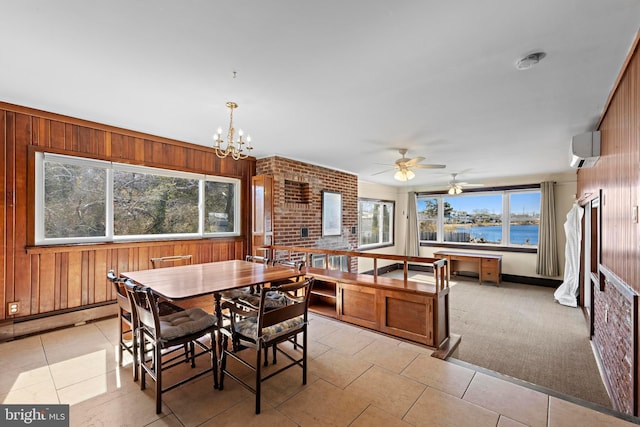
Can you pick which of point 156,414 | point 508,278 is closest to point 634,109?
point 156,414

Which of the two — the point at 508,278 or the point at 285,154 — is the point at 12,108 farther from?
the point at 508,278

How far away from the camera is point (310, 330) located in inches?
126

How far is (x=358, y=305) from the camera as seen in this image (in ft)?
11.1

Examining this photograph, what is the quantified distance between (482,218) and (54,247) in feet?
27.6

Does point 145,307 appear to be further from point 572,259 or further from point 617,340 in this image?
point 572,259

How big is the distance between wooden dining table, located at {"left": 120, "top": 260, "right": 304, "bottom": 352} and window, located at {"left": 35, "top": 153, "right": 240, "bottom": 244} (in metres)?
1.27

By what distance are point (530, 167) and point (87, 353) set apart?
294 inches

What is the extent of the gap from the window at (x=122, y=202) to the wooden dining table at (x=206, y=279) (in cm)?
127

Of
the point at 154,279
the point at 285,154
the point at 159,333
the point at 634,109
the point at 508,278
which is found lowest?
the point at 508,278

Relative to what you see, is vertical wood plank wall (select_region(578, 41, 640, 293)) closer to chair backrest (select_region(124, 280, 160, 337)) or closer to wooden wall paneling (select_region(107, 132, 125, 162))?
chair backrest (select_region(124, 280, 160, 337))

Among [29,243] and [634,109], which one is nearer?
[634,109]

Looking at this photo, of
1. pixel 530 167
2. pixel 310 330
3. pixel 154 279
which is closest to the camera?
pixel 154 279

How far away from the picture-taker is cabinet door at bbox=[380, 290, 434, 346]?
285 cm

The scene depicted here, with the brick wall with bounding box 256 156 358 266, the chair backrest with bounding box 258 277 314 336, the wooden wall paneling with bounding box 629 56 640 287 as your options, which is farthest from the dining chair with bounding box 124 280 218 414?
the wooden wall paneling with bounding box 629 56 640 287
